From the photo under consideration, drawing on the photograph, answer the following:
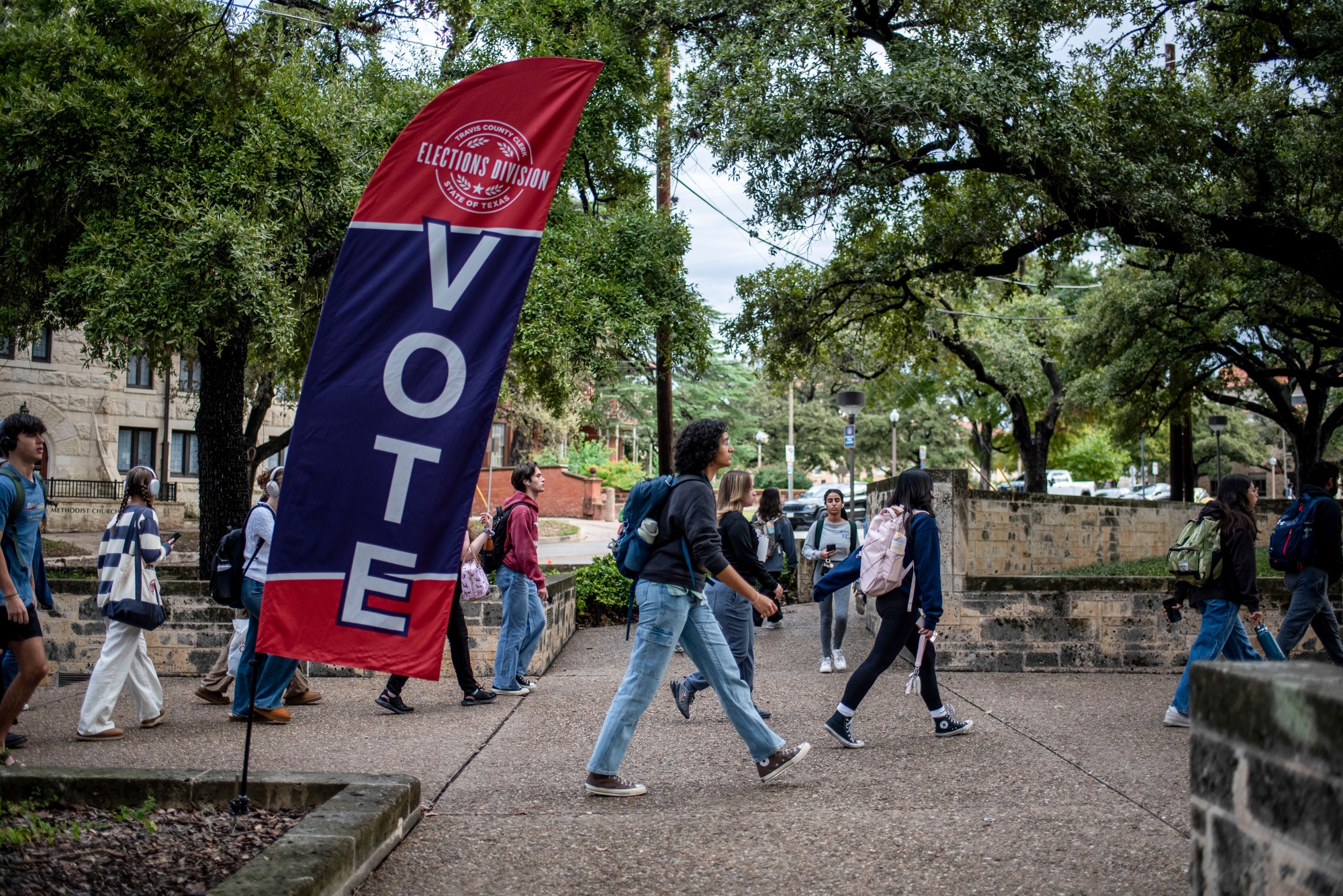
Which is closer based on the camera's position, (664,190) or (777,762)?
(777,762)

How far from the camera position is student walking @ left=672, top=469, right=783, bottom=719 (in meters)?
7.49

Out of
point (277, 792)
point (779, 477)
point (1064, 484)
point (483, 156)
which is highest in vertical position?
point (1064, 484)

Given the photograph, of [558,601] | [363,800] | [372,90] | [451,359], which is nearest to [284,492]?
[451,359]

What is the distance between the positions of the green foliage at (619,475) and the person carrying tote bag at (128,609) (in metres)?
39.5

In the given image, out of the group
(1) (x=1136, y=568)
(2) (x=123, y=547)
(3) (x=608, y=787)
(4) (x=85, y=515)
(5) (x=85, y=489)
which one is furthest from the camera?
(5) (x=85, y=489)

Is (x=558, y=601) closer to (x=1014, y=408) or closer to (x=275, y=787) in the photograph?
(x=275, y=787)

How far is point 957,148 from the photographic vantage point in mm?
12359

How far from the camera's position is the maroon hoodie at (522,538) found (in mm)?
8523

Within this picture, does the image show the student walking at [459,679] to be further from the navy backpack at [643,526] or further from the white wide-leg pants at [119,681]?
the navy backpack at [643,526]

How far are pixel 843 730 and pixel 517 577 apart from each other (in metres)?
3.14

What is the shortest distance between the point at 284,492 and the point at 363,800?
134cm

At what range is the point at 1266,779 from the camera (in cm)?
271

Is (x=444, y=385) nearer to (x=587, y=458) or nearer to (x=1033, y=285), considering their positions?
(x=1033, y=285)

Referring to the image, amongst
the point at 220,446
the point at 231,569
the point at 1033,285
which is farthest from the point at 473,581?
the point at 1033,285
